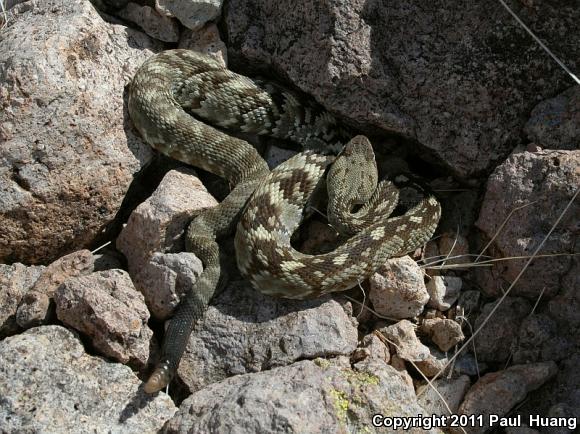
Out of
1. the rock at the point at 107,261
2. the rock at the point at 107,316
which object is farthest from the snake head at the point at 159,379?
the rock at the point at 107,261

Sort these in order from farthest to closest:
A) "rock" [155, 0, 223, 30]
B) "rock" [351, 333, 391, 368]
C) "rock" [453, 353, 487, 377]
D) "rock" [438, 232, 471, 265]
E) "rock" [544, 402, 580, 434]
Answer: "rock" [155, 0, 223, 30] → "rock" [438, 232, 471, 265] → "rock" [453, 353, 487, 377] → "rock" [351, 333, 391, 368] → "rock" [544, 402, 580, 434]

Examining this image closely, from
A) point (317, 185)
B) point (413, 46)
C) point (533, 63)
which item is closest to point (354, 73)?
point (413, 46)

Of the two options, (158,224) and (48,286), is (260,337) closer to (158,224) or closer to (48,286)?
(158,224)

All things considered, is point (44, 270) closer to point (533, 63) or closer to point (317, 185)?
point (317, 185)

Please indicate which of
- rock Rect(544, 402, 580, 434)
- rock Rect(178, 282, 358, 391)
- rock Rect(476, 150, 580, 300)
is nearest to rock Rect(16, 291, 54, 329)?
rock Rect(178, 282, 358, 391)

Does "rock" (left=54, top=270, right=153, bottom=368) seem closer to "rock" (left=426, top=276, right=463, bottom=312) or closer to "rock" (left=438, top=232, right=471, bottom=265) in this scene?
"rock" (left=426, top=276, right=463, bottom=312)

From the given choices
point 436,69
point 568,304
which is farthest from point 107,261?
point 568,304
